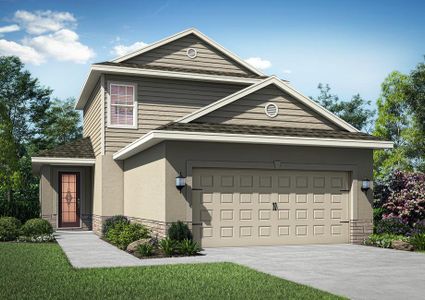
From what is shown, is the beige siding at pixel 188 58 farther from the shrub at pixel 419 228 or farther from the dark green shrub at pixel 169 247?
the dark green shrub at pixel 169 247

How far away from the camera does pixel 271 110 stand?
17.8 m

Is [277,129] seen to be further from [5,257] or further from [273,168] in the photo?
[5,257]

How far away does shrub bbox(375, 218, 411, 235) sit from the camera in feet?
60.1

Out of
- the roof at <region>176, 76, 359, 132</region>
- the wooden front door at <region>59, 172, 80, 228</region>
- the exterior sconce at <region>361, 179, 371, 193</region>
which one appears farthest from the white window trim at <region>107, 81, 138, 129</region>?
the exterior sconce at <region>361, 179, 371, 193</region>

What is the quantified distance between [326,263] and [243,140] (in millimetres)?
4684

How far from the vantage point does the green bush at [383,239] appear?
16.7 metres

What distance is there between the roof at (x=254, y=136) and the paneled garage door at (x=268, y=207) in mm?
1168

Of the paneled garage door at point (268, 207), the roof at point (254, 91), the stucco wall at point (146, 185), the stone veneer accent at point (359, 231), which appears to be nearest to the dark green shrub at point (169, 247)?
the stucco wall at point (146, 185)

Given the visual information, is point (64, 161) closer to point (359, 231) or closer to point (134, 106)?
point (134, 106)

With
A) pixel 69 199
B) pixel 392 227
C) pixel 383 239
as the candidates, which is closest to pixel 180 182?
pixel 383 239

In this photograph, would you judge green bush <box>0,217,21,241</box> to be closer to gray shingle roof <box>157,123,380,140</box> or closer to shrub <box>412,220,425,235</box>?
gray shingle roof <box>157,123,380,140</box>

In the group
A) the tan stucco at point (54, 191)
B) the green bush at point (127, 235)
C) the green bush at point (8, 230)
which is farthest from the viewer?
the tan stucco at point (54, 191)

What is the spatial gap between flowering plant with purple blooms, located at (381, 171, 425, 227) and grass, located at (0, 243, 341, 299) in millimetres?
10830

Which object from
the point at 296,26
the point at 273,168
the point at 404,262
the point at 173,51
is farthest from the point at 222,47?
the point at 404,262
